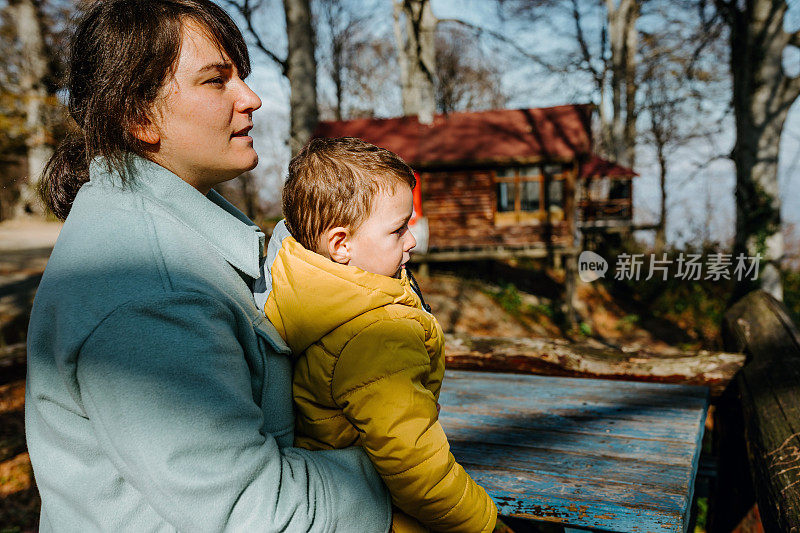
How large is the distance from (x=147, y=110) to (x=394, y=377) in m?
0.85

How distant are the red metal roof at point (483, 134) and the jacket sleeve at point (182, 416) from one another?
42.6 ft

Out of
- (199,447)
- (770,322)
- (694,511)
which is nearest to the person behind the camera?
(199,447)

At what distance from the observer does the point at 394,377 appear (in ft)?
4.28

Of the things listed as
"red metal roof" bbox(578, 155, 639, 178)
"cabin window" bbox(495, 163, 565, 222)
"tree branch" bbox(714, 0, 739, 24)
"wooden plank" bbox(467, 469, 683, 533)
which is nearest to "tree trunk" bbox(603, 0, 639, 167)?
"red metal roof" bbox(578, 155, 639, 178)

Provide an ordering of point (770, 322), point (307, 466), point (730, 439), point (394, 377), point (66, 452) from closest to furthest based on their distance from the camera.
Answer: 1. point (66, 452)
2. point (307, 466)
3. point (394, 377)
4. point (730, 439)
5. point (770, 322)

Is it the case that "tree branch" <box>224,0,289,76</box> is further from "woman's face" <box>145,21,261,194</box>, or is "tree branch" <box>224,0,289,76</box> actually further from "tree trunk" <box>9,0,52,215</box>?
"woman's face" <box>145,21,261,194</box>

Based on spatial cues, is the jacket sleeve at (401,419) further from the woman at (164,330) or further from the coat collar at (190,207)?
the coat collar at (190,207)

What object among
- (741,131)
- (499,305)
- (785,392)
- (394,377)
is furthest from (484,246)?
(394,377)

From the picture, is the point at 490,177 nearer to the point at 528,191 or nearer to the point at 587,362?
the point at 528,191

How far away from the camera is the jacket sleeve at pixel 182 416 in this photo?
96 centimetres

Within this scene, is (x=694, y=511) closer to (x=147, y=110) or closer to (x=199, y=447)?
(x=199, y=447)

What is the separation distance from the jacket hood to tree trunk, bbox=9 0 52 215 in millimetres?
890

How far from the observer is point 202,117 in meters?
1.28

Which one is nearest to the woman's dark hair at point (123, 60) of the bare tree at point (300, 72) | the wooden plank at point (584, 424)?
the wooden plank at point (584, 424)
